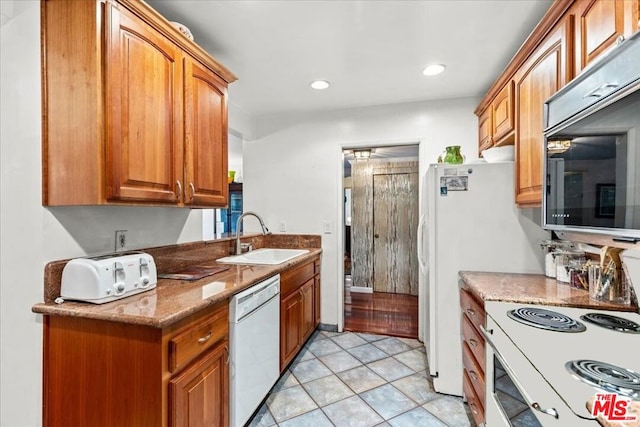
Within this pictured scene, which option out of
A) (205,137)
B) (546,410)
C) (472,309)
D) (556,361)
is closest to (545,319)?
(556,361)

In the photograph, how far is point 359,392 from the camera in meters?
2.12

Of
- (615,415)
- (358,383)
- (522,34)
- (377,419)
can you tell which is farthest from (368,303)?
(615,415)

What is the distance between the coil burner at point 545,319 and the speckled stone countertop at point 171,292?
1.33m

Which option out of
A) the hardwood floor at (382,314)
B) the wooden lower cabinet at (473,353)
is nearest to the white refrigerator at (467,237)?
the wooden lower cabinet at (473,353)

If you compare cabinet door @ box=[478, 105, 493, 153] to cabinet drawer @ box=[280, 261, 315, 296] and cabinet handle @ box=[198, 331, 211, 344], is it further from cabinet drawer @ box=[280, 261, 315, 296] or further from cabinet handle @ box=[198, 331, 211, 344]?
cabinet handle @ box=[198, 331, 211, 344]

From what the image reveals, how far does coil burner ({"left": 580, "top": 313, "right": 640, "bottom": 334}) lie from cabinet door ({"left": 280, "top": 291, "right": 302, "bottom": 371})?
5.64ft

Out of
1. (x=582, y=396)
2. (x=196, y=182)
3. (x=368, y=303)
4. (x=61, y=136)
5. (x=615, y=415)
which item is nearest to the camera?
(x=615, y=415)

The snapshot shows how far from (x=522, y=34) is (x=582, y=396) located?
6.62 feet

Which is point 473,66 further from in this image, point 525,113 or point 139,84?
point 139,84

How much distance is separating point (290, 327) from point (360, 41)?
83.1 inches

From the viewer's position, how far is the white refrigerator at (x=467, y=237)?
2.01m

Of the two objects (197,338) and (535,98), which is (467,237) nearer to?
(535,98)

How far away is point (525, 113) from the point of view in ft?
5.93

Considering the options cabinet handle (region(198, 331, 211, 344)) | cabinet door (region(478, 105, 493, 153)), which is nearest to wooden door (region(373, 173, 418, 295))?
cabinet door (region(478, 105, 493, 153))
